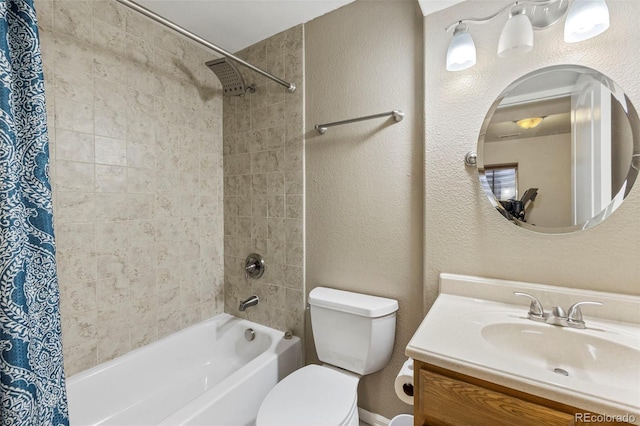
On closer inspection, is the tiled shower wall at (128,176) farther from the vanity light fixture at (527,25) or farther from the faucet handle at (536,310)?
the faucet handle at (536,310)

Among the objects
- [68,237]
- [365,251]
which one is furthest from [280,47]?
[68,237]

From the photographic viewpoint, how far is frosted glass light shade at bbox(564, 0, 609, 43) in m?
0.95

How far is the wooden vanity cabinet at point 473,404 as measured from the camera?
671 millimetres

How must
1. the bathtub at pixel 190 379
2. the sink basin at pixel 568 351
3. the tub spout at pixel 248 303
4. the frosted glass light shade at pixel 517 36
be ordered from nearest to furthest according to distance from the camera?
the sink basin at pixel 568 351, the frosted glass light shade at pixel 517 36, the bathtub at pixel 190 379, the tub spout at pixel 248 303

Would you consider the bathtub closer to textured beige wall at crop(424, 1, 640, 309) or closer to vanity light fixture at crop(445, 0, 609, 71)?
textured beige wall at crop(424, 1, 640, 309)

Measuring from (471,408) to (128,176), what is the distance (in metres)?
1.87

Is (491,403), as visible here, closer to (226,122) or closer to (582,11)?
(582,11)

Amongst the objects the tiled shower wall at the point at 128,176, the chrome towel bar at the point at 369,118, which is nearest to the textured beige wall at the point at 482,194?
the chrome towel bar at the point at 369,118

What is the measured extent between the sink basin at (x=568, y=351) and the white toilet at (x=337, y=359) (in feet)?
1.71

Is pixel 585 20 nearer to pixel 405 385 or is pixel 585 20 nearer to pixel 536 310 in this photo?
pixel 536 310

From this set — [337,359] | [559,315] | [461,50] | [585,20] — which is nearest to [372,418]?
[337,359]

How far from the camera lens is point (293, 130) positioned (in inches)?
70.9

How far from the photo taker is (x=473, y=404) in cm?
75

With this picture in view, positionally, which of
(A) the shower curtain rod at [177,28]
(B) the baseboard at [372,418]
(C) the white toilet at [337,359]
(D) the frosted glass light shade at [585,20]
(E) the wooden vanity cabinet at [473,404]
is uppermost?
(A) the shower curtain rod at [177,28]
